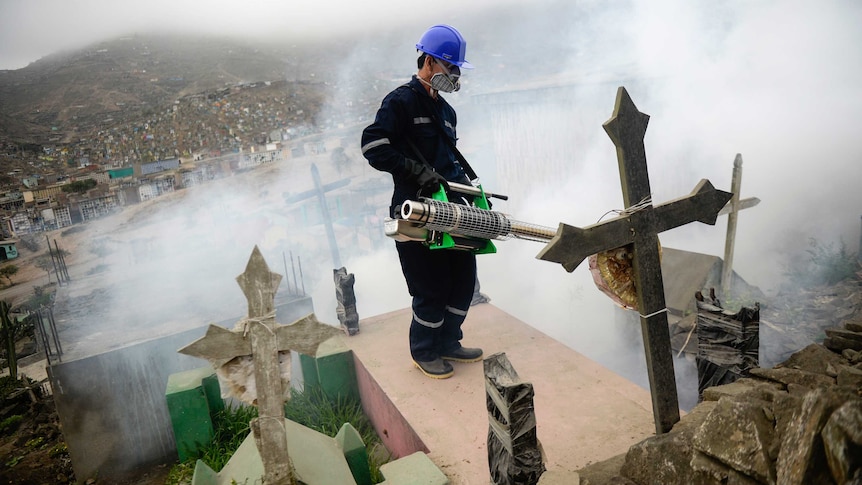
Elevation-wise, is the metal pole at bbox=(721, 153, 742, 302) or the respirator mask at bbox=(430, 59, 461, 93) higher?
the respirator mask at bbox=(430, 59, 461, 93)

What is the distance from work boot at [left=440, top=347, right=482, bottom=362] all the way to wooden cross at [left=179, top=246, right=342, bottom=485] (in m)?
2.16

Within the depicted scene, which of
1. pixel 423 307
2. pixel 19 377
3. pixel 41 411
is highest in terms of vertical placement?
pixel 423 307

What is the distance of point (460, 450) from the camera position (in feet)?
11.1

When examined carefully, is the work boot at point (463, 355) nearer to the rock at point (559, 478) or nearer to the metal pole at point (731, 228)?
the rock at point (559, 478)

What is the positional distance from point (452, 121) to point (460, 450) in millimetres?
2305

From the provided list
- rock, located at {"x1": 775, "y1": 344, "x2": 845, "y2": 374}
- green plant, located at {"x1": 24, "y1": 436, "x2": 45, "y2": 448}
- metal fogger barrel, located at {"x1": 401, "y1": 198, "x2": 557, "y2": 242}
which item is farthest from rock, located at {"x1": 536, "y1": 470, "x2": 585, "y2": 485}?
green plant, located at {"x1": 24, "y1": 436, "x2": 45, "y2": 448}

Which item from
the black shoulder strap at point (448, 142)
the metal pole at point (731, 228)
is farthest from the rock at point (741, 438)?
the metal pole at point (731, 228)

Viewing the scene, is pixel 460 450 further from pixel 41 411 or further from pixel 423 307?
pixel 41 411

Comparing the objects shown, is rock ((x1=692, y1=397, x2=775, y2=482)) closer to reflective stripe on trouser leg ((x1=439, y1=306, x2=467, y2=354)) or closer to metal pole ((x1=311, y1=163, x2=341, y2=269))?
reflective stripe on trouser leg ((x1=439, y1=306, x2=467, y2=354))

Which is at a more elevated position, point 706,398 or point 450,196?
point 450,196

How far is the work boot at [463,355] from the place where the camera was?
4496 millimetres

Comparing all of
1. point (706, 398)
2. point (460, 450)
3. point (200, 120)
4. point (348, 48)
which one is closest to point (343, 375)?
point (460, 450)

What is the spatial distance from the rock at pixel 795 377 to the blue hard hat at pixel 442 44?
8.54 feet

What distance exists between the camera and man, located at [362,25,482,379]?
358 cm
